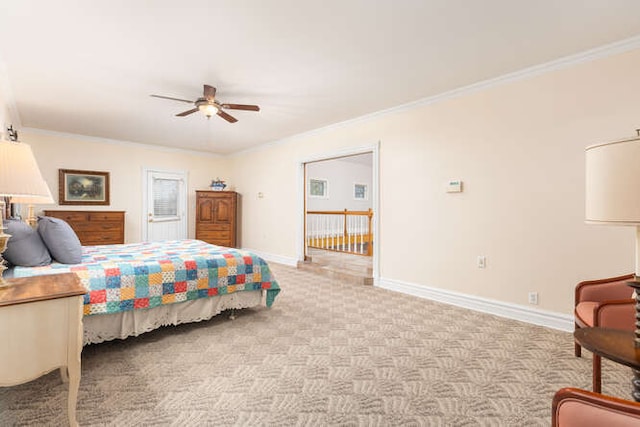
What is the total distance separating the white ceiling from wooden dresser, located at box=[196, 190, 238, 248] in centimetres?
296

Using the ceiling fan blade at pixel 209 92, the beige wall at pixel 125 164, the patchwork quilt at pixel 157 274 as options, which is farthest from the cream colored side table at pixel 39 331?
the beige wall at pixel 125 164

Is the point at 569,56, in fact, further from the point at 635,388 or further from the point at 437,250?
the point at 635,388

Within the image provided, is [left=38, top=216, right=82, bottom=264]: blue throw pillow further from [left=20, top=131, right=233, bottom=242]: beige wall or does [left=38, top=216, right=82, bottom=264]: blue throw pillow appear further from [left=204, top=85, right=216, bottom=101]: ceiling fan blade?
[left=20, top=131, right=233, bottom=242]: beige wall

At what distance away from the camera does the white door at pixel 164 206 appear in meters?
6.87

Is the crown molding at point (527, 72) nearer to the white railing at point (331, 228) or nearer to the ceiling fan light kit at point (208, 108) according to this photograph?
the ceiling fan light kit at point (208, 108)

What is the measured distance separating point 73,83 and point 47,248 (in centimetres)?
209

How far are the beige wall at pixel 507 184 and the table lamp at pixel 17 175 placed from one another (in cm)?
367

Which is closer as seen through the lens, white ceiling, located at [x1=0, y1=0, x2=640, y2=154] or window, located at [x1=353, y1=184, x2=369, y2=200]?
white ceiling, located at [x1=0, y1=0, x2=640, y2=154]

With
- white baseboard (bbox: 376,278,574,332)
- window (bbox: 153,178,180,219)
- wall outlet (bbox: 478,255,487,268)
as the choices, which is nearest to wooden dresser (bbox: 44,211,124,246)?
window (bbox: 153,178,180,219)

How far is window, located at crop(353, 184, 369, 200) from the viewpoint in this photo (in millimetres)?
10055

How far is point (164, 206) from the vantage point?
7141 millimetres

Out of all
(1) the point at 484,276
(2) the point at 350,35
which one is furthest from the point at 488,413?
(2) the point at 350,35

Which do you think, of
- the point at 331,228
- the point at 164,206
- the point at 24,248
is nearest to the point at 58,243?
the point at 24,248

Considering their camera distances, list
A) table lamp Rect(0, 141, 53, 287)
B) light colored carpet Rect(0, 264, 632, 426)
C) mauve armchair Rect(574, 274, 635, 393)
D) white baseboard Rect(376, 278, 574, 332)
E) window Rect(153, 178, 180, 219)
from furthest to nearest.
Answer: window Rect(153, 178, 180, 219)
white baseboard Rect(376, 278, 574, 332)
mauve armchair Rect(574, 274, 635, 393)
light colored carpet Rect(0, 264, 632, 426)
table lamp Rect(0, 141, 53, 287)
